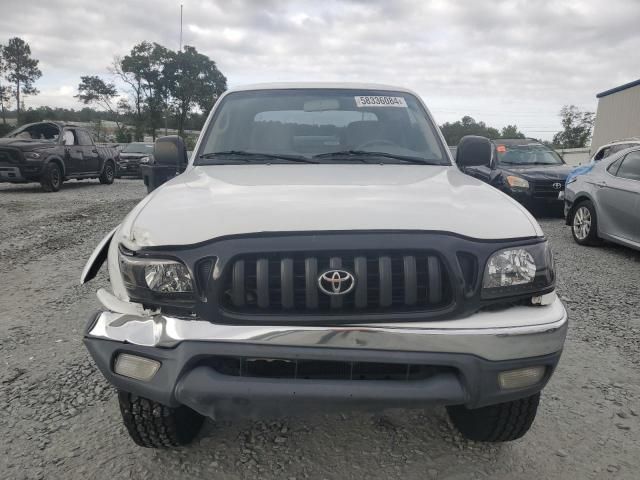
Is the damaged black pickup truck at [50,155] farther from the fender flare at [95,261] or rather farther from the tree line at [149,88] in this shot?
the tree line at [149,88]

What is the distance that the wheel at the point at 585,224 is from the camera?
6844 mm

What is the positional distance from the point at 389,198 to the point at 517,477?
4.19ft

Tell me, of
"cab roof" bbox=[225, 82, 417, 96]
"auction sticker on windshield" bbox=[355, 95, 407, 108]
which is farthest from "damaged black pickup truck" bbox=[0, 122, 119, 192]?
"auction sticker on windshield" bbox=[355, 95, 407, 108]

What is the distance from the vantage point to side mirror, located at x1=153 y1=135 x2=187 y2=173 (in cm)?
340

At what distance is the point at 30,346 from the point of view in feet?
11.2

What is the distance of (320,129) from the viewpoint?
3.25 m

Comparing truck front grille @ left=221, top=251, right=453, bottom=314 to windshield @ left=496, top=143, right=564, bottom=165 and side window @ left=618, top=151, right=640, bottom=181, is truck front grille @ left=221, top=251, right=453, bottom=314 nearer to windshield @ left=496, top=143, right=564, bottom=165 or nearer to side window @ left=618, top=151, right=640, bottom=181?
side window @ left=618, top=151, right=640, bottom=181

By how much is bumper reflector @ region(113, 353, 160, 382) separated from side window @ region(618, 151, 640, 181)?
6.28 metres

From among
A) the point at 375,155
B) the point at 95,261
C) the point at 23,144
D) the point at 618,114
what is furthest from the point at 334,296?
the point at 618,114

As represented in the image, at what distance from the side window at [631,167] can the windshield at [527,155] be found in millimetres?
3953

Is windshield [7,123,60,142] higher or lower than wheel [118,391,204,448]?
higher

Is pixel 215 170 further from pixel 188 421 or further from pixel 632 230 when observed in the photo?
pixel 632 230

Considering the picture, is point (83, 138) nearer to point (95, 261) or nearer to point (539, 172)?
point (539, 172)

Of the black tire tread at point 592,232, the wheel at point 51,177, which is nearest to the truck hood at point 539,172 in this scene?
the black tire tread at point 592,232
